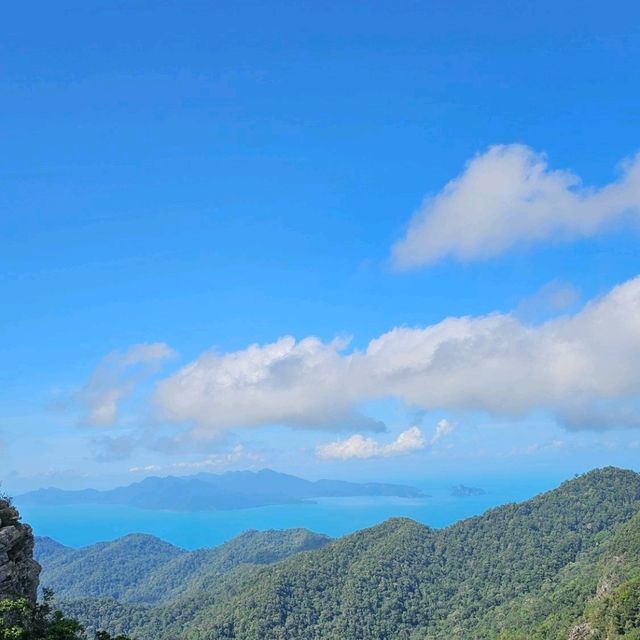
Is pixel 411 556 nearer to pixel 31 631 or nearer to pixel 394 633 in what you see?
pixel 394 633

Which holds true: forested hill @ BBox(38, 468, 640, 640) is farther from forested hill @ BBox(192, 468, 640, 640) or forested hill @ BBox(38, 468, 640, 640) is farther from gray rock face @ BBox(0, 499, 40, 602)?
gray rock face @ BBox(0, 499, 40, 602)

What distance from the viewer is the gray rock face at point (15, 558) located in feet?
95.3

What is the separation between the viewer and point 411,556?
453 ft

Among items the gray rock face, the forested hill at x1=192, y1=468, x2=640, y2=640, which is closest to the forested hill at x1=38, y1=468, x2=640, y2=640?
the forested hill at x1=192, y1=468, x2=640, y2=640

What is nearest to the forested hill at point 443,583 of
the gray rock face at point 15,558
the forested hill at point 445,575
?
the forested hill at point 445,575

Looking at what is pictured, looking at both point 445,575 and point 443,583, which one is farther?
point 445,575

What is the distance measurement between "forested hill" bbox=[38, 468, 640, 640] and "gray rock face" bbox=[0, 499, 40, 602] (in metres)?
64.7

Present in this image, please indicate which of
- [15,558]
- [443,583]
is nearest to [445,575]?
[443,583]

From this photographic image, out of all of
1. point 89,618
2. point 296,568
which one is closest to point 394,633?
point 296,568

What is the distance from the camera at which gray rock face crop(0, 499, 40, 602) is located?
1144 inches

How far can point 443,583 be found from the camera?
12800 centimetres

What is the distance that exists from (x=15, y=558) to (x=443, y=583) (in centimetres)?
11565

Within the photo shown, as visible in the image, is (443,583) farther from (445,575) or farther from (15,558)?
(15,558)

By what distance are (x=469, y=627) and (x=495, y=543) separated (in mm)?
35806
